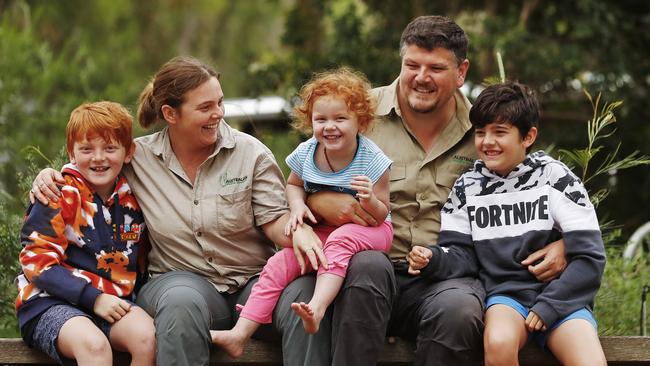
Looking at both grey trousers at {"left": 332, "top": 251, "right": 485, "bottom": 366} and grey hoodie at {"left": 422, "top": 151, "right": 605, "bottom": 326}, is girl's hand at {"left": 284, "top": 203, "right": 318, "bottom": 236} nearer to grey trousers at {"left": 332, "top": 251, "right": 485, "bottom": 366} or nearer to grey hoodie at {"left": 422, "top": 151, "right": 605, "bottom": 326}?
grey trousers at {"left": 332, "top": 251, "right": 485, "bottom": 366}

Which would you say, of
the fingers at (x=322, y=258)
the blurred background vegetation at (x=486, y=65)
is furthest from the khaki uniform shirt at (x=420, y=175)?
the blurred background vegetation at (x=486, y=65)

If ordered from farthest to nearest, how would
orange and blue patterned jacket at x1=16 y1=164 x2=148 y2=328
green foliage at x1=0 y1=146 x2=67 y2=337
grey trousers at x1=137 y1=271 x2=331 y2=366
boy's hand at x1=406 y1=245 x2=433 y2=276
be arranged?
1. green foliage at x1=0 y1=146 x2=67 y2=337
2. boy's hand at x1=406 y1=245 x2=433 y2=276
3. orange and blue patterned jacket at x1=16 y1=164 x2=148 y2=328
4. grey trousers at x1=137 y1=271 x2=331 y2=366

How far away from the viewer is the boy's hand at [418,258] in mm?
3857

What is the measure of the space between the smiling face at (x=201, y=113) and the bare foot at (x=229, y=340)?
0.80m

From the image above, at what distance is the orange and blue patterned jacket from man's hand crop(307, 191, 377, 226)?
716 millimetres

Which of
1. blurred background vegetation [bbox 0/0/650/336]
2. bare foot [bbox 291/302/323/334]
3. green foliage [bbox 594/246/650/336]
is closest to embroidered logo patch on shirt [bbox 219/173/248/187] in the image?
bare foot [bbox 291/302/323/334]

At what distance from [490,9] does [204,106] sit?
528 cm

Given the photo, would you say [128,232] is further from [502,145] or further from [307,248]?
[502,145]

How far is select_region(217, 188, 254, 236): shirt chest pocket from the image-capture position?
4086 mm

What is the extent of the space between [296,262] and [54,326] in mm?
927

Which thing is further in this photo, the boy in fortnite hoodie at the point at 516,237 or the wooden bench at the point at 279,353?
the wooden bench at the point at 279,353

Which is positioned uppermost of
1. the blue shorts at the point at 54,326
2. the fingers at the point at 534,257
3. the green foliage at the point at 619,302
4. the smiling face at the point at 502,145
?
the smiling face at the point at 502,145

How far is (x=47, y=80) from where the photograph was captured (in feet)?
28.2

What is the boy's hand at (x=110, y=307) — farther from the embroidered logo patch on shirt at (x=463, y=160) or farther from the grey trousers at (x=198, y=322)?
the embroidered logo patch on shirt at (x=463, y=160)
